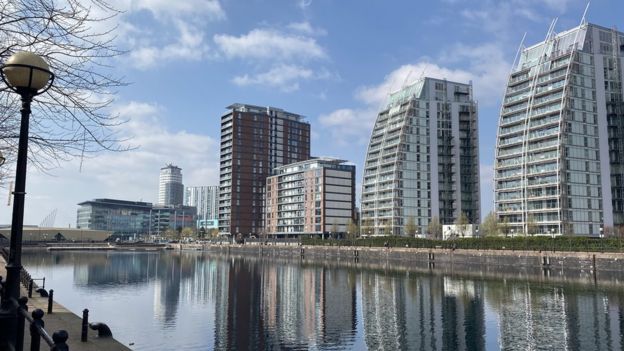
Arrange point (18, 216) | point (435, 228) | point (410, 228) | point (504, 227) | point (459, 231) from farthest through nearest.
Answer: point (410, 228)
point (435, 228)
point (459, 231)
point (504, 227)
point (18, 216)

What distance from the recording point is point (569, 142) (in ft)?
460

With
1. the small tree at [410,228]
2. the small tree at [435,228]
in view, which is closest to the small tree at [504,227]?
the small tree at [435,228]

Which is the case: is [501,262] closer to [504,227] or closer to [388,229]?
[504,227]

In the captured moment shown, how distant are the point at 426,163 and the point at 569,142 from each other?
55.4 m

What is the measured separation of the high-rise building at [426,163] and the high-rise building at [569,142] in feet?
110

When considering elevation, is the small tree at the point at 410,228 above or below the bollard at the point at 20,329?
above

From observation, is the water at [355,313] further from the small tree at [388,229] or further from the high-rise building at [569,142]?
the small tree at [388,229]

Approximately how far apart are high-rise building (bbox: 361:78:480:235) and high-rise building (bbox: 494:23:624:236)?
3339cm

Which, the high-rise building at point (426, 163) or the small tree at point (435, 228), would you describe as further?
the high-rise building at point (426, 163)

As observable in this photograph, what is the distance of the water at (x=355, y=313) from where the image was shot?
125 ft

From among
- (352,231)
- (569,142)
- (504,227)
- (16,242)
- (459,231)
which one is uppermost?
(569,142)

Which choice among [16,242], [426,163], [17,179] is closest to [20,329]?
[16,242]

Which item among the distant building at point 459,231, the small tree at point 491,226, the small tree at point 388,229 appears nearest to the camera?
the small tree at point 491,226

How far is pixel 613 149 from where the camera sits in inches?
5778
